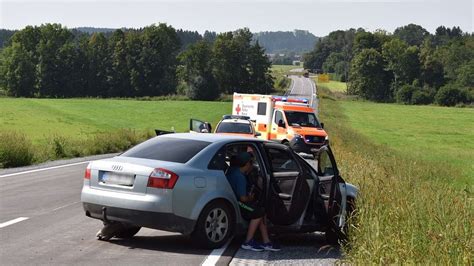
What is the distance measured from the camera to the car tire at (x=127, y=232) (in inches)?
414

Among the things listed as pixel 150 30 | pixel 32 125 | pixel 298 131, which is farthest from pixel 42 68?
pixel 298 131

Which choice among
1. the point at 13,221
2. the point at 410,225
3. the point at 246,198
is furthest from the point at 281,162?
the point at 13,221

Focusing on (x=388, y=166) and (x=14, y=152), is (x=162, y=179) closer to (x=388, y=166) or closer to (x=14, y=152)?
(x=388, y=166)

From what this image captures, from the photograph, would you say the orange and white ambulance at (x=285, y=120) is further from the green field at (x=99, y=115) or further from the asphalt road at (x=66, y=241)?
the green field at (x=99, y=115)

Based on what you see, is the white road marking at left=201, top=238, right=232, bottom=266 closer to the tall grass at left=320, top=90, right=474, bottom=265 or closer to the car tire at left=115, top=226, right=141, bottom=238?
the car tire at left=115, top=226, right=141, bottom=238

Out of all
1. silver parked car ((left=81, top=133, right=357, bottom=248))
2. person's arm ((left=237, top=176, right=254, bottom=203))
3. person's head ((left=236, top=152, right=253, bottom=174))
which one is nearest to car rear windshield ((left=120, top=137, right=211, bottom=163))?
silver parked car ((left=81, top=133, right=357, bottom=248))

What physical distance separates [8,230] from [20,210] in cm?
214

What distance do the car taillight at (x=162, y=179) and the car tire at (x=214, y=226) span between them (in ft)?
2.02

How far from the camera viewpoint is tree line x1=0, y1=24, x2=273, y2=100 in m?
121

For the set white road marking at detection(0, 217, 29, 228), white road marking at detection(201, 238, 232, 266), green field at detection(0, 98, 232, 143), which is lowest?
green field at detection(0, 98, 232, 143)

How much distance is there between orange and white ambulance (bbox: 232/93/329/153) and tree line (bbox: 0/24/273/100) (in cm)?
8114

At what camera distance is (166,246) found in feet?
32.9

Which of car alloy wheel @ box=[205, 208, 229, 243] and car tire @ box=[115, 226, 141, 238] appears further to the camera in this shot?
car tire @ box=[115, 226, 141, 238]

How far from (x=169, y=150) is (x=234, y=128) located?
1825cm
